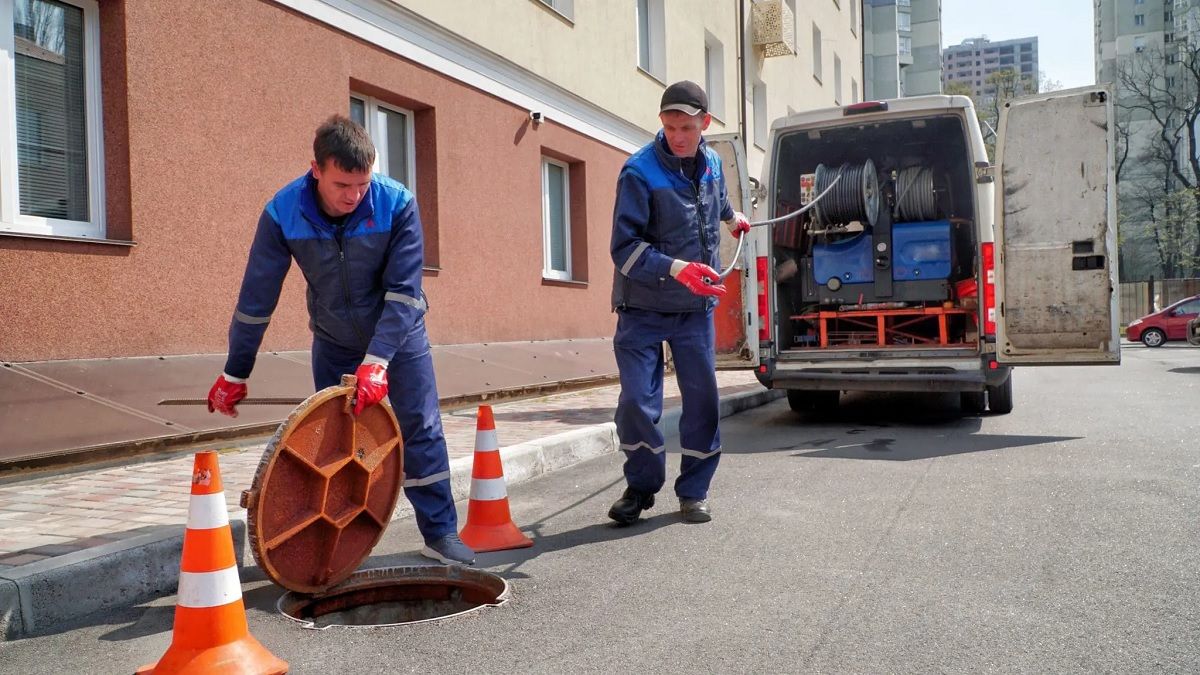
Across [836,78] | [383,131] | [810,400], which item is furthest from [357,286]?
[836,78]

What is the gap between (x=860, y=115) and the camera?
26.7ft

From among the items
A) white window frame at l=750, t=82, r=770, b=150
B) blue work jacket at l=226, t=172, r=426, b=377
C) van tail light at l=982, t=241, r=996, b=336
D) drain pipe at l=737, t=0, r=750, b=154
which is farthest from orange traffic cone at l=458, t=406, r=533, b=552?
white window frame at l=750, t=82, r=770, b=150

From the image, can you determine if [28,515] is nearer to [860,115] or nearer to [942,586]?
[942,586]

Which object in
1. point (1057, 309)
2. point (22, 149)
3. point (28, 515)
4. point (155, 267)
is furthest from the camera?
point (1057, 309)

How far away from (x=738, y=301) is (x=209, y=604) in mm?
6419

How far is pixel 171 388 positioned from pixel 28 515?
6.30 feet

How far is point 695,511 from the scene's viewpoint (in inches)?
183

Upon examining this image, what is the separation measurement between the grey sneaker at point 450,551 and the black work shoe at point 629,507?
870 millimetres

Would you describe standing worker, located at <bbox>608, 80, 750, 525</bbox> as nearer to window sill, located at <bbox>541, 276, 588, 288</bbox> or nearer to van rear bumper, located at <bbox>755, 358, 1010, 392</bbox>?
van rear bumper, located at <bbox>755, 358, 1010, 392</bbox>

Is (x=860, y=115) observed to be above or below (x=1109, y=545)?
above

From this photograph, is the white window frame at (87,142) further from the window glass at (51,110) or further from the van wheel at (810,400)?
the van wheel at (810,400)

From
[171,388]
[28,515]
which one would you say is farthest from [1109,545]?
[171,388]

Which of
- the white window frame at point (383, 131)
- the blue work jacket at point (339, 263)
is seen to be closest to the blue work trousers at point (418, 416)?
the blue work jacket at point (339, 263)

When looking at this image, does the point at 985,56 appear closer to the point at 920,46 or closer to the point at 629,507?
the point at 920,46
